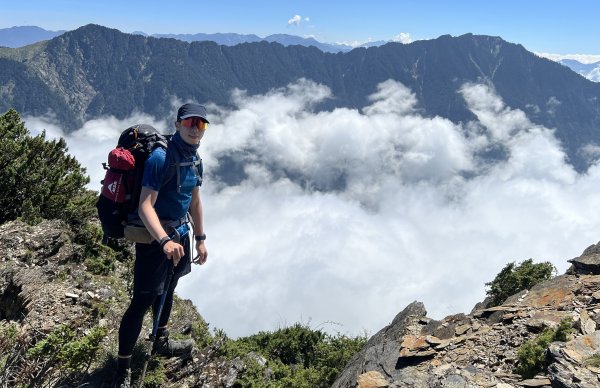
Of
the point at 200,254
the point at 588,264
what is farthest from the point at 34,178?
the point at 588,264

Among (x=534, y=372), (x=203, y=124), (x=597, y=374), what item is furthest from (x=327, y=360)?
(x=203, y=124)

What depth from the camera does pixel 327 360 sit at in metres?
9.88

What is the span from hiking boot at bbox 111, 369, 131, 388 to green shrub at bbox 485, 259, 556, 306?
8.41 m

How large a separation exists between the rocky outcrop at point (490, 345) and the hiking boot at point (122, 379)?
11.0 ft

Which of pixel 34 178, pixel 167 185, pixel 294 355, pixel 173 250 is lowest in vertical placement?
pixel 294 355

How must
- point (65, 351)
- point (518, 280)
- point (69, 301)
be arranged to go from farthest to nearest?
point (518, 280)
point (69, 301)
point (65, 351)

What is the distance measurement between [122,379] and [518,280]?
31.0ft

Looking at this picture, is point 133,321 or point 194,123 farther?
point 133,321

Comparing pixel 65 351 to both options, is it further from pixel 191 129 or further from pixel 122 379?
pixel 191 129

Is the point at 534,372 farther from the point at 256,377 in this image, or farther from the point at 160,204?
the point at 160,204

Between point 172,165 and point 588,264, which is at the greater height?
point 172,165

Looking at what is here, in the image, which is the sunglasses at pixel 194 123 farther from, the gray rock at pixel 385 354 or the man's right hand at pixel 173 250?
the gray rock at pixel 385 354

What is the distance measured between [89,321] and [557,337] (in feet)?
26.5

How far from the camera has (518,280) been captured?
10.8m
